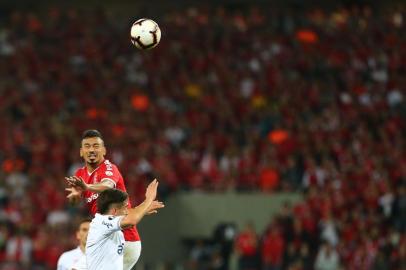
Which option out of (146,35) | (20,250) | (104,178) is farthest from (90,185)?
(20,250)

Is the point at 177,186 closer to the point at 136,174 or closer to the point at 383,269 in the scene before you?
the point at 136,174

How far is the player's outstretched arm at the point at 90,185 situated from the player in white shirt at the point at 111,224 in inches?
10.9

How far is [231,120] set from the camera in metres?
23.6

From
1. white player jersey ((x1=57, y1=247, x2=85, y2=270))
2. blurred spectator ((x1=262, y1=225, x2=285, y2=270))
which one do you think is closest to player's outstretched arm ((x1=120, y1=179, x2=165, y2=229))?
white player jersey ((x1=57, y1=247, x2=85, y2=270))

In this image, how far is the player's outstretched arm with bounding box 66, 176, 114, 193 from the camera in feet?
31.7

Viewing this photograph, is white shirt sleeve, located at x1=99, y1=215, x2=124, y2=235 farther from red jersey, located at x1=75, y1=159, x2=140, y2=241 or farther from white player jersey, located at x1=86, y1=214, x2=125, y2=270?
red jersey, located at x1=75, y1=159, x2=140, y2=241

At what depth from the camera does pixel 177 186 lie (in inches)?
870

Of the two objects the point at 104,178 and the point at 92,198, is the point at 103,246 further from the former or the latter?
the point at 92,198

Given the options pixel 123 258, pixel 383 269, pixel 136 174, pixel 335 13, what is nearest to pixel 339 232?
pixel 383 269

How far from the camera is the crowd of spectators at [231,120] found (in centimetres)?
1966

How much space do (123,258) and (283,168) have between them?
11.5m

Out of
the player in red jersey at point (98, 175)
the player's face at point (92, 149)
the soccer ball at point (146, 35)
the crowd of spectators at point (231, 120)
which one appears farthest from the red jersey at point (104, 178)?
the crowd of spectators at point (231, 120)

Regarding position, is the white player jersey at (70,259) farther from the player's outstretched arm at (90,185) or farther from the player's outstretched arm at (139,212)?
the player's outstretched arm at (139,212)

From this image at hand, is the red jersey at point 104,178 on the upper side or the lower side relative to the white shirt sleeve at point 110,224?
upper
